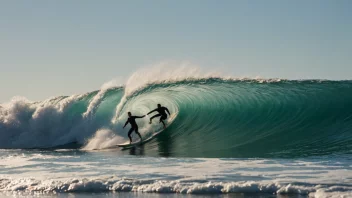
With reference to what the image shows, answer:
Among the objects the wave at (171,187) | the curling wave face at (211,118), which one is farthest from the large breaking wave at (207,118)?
the wave at (171,187)

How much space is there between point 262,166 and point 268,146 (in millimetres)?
3532

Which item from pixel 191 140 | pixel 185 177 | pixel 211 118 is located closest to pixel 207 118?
pixel 211 118

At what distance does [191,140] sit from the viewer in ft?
54.6

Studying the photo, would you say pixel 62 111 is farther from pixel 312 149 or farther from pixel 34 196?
pixel 34 196

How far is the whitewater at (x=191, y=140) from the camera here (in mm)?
9383

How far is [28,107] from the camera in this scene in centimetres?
2391

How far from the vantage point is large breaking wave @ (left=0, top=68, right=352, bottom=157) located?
15.1 metres

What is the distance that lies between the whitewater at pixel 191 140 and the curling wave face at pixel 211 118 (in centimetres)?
4

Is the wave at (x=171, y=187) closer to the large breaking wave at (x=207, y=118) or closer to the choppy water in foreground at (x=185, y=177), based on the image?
the choppy water in foreground at (x=185, y=177)

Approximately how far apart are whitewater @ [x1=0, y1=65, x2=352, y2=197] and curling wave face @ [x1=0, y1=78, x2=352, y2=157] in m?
0.04

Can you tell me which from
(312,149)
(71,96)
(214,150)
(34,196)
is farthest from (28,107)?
(34,196)

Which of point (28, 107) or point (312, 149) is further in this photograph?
point (28, 107)

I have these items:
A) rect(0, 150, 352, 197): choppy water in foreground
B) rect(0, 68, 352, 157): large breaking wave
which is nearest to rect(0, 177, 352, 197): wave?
rect(0, 150, 352, 197): choppy water in foreground

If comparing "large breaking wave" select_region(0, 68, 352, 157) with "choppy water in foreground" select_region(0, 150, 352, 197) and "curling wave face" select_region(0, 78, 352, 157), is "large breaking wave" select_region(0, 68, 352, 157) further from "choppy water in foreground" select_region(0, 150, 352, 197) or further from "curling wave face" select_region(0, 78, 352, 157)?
"choppy water in foreground" select_region(0, 150, 352, 197)
